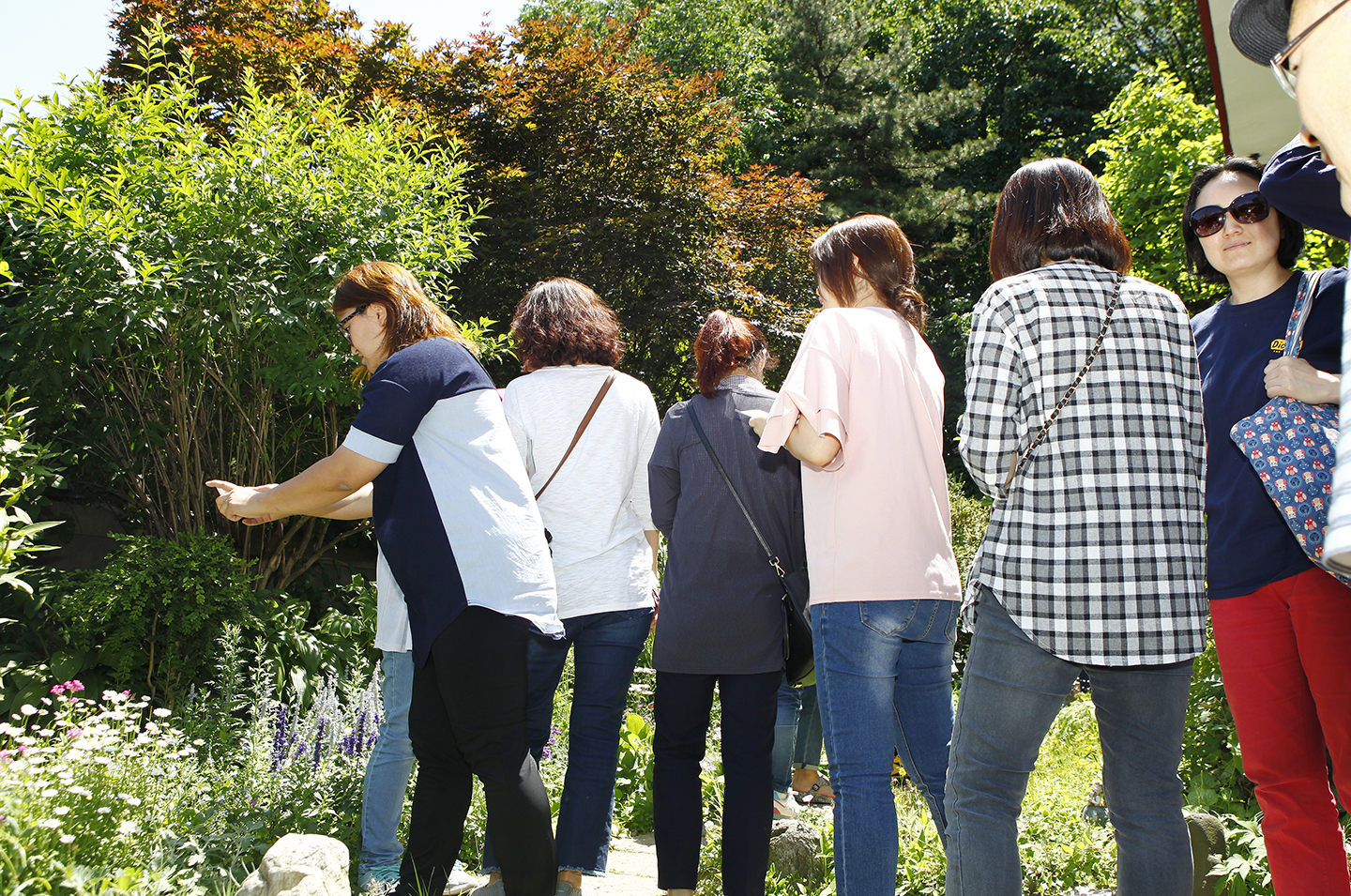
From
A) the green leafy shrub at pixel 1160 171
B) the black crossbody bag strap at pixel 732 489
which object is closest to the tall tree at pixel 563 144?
the green leafy shrub at pixel 1160 171

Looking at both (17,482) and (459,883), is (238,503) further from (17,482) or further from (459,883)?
(17,482)

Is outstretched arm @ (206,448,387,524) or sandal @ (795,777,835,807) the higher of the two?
outstretched arm @ (206,448,387,524)

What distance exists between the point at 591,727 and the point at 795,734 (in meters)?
1.25

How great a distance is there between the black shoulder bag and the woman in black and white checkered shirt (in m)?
0.69

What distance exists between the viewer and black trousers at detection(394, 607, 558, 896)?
2.31 metres

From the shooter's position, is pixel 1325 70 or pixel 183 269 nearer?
pixel 1325 70

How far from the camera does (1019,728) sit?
1.91 m

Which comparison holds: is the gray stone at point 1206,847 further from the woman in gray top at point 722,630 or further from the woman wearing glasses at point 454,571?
the woman wearing glasses at point 454,571

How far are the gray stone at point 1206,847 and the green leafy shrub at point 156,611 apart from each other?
140 inches

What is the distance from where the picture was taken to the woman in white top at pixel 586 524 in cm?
286

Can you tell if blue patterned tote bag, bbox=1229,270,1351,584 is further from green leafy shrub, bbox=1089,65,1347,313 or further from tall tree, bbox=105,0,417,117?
green leafy shrub, bbox=1089,65,1347,313

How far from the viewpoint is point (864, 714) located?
2275 mm

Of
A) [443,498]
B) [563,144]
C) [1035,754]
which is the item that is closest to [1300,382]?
[1035,754]

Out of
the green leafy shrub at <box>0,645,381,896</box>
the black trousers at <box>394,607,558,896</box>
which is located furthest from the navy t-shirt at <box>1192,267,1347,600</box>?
the green leafy shrub at <box>0,645,381,896</box>
